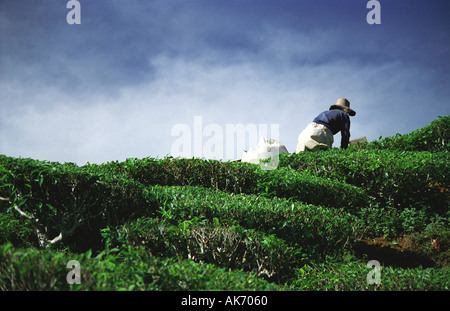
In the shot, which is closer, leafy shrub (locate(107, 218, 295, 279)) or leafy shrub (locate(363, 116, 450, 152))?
leafy shrub (locate(107, 218, 295, 279))

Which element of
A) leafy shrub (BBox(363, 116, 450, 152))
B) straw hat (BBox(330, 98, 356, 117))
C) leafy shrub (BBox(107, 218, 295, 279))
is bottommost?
leafy shrub (BBox(107, 218, 295, 279))

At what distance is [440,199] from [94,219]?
7.81m

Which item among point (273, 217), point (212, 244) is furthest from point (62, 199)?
point (273, 217)

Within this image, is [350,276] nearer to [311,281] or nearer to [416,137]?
[311,281]

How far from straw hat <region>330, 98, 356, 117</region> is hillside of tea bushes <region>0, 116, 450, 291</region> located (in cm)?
544

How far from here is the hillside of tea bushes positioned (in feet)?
10.2

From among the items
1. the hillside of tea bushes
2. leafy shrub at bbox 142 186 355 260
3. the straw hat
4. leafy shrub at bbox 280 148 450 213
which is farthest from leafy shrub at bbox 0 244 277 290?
the straw hat

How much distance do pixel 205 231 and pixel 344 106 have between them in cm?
1012

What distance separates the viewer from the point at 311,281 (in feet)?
15.3

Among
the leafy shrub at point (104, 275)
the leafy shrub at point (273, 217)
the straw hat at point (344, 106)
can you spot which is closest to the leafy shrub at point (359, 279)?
the leafy shrub at point (273, 217)

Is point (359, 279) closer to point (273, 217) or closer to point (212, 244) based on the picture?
point (273, 217)

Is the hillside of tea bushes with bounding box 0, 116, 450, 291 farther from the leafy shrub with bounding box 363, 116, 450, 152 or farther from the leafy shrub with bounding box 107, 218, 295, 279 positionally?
the leafy shrub with bounding box 363, 116, 450, 152

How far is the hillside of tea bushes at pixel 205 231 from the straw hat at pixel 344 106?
544cm

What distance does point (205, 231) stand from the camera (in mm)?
4645
